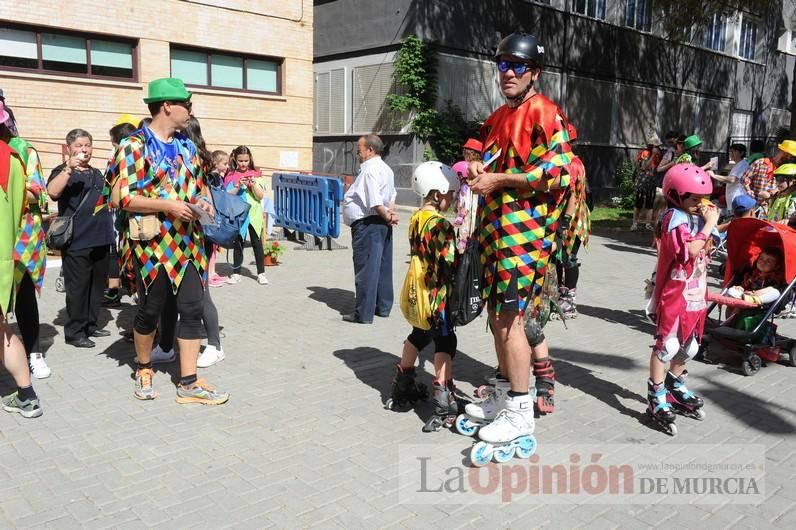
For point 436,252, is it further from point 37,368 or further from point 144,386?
point 37,368

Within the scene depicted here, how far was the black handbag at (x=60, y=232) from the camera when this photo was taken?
6.02 metres

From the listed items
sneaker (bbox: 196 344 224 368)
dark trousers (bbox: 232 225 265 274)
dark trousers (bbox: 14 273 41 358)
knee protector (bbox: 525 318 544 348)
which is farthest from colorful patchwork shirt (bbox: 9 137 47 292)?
dark trousers (bbox: 232 225 265 274)

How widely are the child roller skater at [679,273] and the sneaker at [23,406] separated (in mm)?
4007

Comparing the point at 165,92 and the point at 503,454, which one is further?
the point at 165,92

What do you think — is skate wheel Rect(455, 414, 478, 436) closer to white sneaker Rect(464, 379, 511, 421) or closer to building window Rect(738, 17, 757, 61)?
white sneaker Rect(464, 379, 511, 421)

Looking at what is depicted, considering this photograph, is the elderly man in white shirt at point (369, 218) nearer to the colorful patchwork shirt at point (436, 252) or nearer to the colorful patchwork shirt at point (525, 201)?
the colorful patchwork shirt at point (436, 252)

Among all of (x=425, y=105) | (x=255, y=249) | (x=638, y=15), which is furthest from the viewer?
(x=638, y=15)

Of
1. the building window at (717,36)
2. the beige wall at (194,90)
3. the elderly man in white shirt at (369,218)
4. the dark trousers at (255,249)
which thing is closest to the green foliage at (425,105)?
the beige wall at (194,90)

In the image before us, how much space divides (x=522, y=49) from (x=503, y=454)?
2.25 meters

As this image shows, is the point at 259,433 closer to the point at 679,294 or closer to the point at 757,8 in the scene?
the point at 679,294

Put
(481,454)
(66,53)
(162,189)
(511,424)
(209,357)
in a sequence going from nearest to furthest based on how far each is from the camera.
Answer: (481,454), (511,424), (162,189), (209,357), (66,53)

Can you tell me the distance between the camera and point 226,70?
49.3 ft

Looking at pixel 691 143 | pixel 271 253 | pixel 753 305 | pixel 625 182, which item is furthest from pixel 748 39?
pixel 753 305

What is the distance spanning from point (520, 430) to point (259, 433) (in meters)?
1.61
